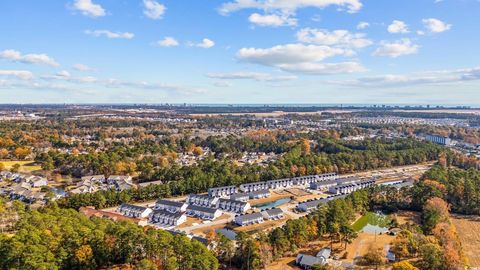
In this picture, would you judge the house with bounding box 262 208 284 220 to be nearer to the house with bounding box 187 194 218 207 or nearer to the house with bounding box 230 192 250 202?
the house with bounding box 230 192 250 202

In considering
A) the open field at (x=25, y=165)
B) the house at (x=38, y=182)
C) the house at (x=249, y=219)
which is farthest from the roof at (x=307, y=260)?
the open field at (x=25, y=165)

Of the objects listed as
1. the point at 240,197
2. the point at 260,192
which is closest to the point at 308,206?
the point at 260,192

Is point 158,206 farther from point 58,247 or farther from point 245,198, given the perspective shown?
point 58,247

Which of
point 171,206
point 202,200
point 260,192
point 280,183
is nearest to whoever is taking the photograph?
point 171,206

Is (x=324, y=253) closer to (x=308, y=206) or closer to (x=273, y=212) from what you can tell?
(x=273, y=212)

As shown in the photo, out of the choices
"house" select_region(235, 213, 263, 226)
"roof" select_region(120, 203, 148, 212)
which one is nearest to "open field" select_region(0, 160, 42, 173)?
"roof" select_region(120, 203, 148, 212)
